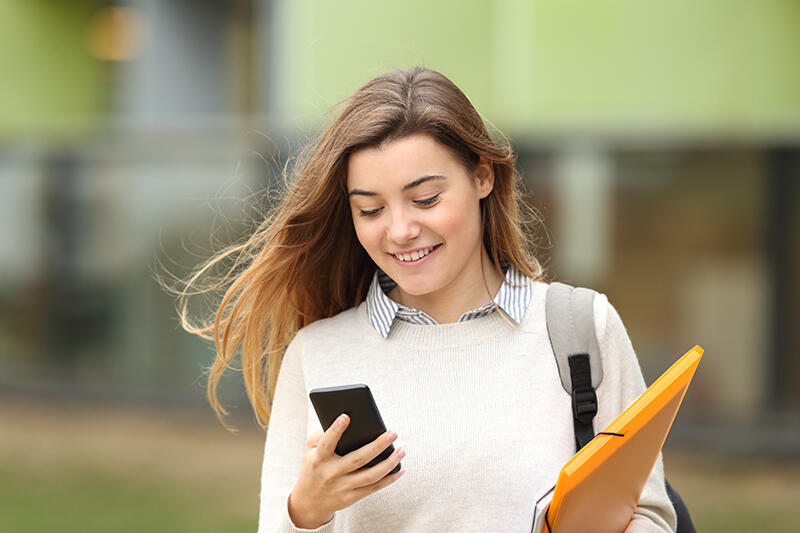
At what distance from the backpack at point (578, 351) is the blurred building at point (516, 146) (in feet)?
14.5

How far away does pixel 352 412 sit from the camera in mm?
1774

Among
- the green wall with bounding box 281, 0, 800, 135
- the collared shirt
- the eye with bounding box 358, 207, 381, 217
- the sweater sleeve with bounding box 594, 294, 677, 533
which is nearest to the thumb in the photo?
the collared shirt

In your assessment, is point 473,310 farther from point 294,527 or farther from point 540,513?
point 294,527

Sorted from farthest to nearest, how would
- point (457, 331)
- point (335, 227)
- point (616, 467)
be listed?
point (335, 227), point (457, 331), point (616, 467)

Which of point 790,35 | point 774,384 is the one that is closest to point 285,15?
point 790,35

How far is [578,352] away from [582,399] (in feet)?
0.34

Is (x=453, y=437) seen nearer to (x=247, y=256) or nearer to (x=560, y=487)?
(x=560, y=487)

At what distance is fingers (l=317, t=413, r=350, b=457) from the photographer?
1.77 meters

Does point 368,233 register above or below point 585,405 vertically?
above

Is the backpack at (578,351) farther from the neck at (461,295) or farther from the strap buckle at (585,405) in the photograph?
the neck at (461,295)

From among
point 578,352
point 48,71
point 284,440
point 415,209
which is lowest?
point 284,440

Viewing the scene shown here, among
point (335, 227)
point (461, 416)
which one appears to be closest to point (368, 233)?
point (335, 227)

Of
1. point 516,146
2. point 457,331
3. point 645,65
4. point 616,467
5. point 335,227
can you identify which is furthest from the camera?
point 516,146

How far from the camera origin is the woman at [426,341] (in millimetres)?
1998
